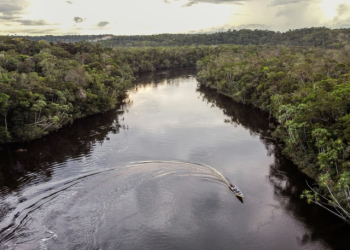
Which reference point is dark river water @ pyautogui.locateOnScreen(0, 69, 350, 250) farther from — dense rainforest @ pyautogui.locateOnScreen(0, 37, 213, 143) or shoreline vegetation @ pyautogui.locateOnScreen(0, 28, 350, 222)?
dense rainforest @ pyautogui.locateOnScreen(0, 37, 213, 143)

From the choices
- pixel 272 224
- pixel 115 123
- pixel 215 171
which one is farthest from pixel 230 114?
pixel 272 224

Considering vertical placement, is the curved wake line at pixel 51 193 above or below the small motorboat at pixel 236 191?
below

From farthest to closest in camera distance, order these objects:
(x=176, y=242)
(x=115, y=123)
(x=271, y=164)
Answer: (x=115, y=123) → (x=271, y=164) → (x=176, y=242)

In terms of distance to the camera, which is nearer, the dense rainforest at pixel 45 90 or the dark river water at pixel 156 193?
the dark river water at pixel 156 193

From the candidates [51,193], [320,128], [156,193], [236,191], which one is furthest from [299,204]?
[51,193]

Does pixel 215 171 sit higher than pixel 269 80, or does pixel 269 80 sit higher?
pixel 269 80

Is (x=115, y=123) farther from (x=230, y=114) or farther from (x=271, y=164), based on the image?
(x=271, y=164)

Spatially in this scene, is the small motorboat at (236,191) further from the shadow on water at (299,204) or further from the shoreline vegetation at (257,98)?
the shoreline vegetation at (257,98)

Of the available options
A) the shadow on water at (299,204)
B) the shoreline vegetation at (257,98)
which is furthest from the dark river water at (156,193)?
the shoreline vegetation at (257,98)

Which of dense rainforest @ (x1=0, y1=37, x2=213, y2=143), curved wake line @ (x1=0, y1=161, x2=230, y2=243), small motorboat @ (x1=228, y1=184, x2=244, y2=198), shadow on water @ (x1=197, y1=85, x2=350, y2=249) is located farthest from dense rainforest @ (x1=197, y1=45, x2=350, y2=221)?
dense rainforest @ (x1=0, y1=37, x2=213, y2=143)

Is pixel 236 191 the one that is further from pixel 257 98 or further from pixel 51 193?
pixel 257 98
